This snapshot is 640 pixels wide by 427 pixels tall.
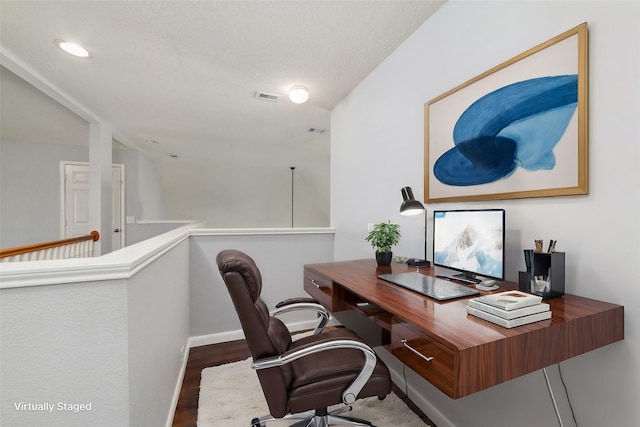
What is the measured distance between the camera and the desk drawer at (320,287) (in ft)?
5.38

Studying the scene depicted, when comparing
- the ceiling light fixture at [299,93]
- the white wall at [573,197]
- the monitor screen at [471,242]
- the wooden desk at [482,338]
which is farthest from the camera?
the ceiling light fixture at [299,93]

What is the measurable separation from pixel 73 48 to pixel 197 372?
262cm

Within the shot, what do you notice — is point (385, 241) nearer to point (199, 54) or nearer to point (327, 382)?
point (327, 382)

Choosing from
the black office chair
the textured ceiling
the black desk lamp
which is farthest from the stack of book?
the textured ceiling

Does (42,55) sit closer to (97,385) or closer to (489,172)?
(97,385)

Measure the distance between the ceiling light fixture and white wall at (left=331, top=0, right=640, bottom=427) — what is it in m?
1.02

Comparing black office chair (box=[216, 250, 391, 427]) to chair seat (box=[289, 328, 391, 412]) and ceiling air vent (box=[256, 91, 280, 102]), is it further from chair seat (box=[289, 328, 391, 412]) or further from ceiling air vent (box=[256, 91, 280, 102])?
ceiling air vent (box=[256, 91, 280, 102])

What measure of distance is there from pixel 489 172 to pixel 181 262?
214 centimetres

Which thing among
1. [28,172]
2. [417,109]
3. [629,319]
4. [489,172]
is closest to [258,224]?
[28,172]

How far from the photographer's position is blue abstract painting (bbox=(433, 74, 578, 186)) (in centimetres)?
115

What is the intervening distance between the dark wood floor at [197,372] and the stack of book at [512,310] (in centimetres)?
120

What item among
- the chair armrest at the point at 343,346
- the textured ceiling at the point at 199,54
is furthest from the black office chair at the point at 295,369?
the textured ceiling at the point at 199,54

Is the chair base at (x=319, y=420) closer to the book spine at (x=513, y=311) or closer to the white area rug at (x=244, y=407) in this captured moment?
the white area rug at (x=244, y=407)

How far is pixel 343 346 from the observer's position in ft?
3.76
